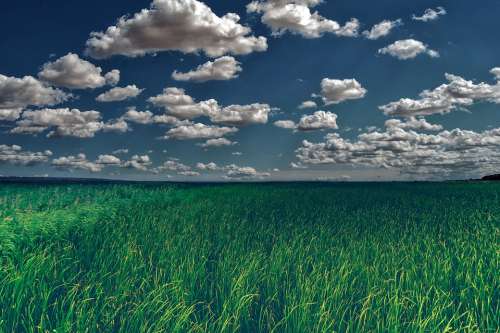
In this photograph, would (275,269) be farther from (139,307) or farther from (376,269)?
(139,307)

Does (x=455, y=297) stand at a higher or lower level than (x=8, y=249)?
lower

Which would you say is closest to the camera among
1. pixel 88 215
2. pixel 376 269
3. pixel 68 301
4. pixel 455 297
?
pixel 68 301

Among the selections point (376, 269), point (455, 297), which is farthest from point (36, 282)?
point (455, 297)

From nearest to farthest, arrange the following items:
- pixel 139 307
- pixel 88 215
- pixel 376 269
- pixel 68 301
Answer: pixel 139 307, pixel 68 301, pixel 376 269, pixel 88 215

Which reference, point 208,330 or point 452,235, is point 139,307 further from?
point 452,235

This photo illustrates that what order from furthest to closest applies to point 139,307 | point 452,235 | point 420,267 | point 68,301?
point 452,235 → point 420,267 → point 68,301 → point 139,307

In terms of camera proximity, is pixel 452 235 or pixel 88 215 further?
pixel 88 215

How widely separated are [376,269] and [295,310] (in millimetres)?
1656

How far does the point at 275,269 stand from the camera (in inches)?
196

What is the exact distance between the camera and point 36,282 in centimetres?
456

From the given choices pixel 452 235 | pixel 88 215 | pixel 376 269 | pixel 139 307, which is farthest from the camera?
pixel 88 215

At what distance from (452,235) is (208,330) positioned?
21.8 ft

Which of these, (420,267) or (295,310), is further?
(420,267)

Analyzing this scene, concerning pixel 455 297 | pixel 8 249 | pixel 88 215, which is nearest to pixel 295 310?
pixel 455 297
